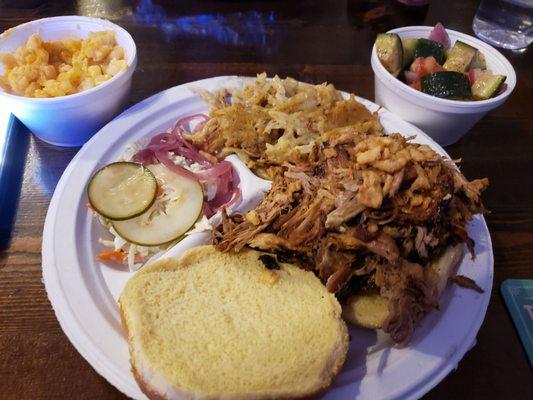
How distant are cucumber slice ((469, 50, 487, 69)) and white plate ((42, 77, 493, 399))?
120 cm

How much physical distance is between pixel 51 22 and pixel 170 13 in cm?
150

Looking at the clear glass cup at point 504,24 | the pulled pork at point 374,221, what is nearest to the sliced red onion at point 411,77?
the pulled pork at point 374,221

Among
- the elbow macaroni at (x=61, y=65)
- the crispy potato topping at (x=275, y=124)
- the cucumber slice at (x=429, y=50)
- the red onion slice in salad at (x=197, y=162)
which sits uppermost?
the cucumber slice at (x=429, y=50)

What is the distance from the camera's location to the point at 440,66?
105 inches

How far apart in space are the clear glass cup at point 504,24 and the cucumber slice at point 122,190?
3.70 metres

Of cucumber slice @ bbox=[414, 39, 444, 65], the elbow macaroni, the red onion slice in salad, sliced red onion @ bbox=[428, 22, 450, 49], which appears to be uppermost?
sliced red onion @ bbox=[428, 22, 450, 49]

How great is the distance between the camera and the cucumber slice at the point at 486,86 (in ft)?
8.20

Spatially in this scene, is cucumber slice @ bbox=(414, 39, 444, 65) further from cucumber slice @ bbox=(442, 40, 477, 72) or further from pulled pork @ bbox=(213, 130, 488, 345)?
pulled pork @ bbox=(213, 130, 488, 345)

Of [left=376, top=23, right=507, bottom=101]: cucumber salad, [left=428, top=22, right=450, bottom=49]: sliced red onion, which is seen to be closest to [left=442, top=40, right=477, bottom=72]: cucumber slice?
[left=376, top=23, right=507, bottom=101]: cucumber salad

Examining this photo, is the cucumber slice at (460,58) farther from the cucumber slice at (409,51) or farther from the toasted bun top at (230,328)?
the toasted bun top at (230,328)

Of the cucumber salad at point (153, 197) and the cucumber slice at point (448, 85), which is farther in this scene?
the cucumber slice at point (448, 85)

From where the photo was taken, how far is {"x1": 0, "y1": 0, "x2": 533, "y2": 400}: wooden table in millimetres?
1869

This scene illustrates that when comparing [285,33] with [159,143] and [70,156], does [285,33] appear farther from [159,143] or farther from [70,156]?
[70,156]

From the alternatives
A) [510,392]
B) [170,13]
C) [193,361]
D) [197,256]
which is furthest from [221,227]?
[170,13]
